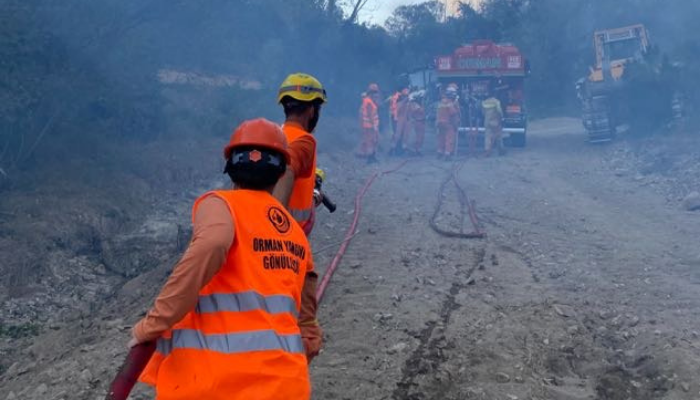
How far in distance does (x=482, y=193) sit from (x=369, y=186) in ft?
7.05

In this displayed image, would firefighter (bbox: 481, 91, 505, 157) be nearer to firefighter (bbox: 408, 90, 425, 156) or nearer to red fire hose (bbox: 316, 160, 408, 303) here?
firefighter (bbox: 408, 90, 425, 156)

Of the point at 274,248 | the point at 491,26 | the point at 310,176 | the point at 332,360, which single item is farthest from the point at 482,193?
the point at 491,26

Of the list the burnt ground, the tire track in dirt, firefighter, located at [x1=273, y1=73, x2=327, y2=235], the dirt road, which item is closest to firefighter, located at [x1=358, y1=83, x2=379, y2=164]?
the burnt ground

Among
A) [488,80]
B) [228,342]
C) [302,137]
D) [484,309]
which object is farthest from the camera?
[488,80]

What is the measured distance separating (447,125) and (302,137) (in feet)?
44.5

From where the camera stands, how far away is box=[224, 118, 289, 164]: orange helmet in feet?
8.20

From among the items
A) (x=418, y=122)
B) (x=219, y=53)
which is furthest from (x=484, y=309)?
(x=219, y=53)

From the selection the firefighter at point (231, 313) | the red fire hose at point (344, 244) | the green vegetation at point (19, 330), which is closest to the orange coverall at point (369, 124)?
the red fire hose at point (344, 244)

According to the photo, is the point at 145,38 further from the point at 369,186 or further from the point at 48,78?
the point at 369,186

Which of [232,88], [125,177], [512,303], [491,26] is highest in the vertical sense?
[491,26]

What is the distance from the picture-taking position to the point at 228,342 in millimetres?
2230

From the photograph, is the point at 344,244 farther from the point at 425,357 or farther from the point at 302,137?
the point at 302,137

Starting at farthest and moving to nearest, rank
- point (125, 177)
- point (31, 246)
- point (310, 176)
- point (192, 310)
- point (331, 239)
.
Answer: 1. point (125, 177)
2. point (331, 239)
3. point (31, 246)
4. point (310, 176)
5. point (192, 310)

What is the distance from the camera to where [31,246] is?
834 centimetres
